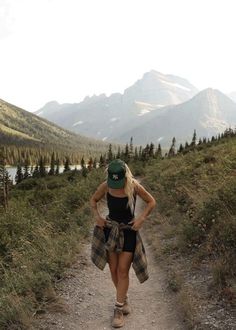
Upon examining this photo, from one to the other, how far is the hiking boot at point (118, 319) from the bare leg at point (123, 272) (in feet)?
0.55

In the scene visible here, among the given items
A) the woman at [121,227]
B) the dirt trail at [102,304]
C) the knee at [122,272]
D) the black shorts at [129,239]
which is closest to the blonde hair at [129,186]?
the woman at [121,227]

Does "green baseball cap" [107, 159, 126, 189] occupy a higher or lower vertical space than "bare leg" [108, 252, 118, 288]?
higher

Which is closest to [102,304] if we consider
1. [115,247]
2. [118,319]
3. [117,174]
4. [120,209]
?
[118,319]

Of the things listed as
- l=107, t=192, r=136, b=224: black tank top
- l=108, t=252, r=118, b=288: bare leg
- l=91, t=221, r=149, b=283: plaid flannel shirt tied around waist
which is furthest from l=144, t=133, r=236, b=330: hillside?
l=107, t=192, r=136, b=224: black tank top

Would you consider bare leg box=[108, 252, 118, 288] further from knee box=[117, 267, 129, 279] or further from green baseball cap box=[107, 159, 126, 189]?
green baseball cap box=[107, 159, 126, 189]

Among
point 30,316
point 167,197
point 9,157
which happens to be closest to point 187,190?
point 167,197

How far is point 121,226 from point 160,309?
182cm

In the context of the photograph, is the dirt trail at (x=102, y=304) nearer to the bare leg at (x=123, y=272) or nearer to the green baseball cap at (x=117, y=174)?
the bare leg at (x=123, y=272)

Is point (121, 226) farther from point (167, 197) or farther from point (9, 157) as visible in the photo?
point (9, 157)

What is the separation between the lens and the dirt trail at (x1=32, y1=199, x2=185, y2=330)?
6.19 m

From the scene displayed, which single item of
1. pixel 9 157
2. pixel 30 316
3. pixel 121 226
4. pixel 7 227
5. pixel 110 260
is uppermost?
pixel 121 226

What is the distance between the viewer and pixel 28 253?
29.4ft

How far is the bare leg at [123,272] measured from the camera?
614cm

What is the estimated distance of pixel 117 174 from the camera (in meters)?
5.79
